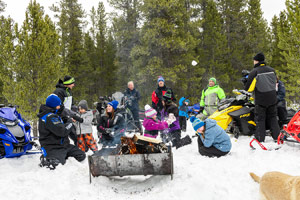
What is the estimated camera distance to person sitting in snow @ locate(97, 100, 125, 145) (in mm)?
6621

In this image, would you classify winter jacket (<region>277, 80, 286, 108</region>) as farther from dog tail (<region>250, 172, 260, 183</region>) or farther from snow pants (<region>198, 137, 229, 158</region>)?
dog tail (<region>250, 172, 260, 183</region>)

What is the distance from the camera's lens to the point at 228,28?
2438 centimetres

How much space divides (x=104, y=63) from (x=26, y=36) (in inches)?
830

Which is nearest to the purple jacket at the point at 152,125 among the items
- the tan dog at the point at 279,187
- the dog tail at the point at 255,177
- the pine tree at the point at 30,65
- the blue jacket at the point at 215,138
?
the blue jacket at the point at 215,138

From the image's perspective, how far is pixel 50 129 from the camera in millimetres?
4551

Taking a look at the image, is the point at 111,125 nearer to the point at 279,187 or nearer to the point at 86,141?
the point at 86,141

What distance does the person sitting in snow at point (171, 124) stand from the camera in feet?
20.4

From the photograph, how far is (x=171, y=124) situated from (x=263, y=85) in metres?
2.63

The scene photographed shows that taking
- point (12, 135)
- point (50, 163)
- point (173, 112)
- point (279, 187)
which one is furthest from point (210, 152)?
point (12, 135)

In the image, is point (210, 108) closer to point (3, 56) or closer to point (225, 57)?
point (3, 56)

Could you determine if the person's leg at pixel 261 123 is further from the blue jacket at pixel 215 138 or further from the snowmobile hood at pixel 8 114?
the snowmobile hood at pixel 8 114

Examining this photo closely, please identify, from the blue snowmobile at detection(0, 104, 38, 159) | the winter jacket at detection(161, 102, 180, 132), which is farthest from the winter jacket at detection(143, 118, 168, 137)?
the blue snowmobile at detection(0, 104, 38, 159)

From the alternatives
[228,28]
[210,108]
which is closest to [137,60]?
[228,28]

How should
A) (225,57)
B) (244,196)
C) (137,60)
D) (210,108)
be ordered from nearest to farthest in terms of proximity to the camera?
1. (244,196)
2. (210,108)
3. (137,60)
4. (225,57)
